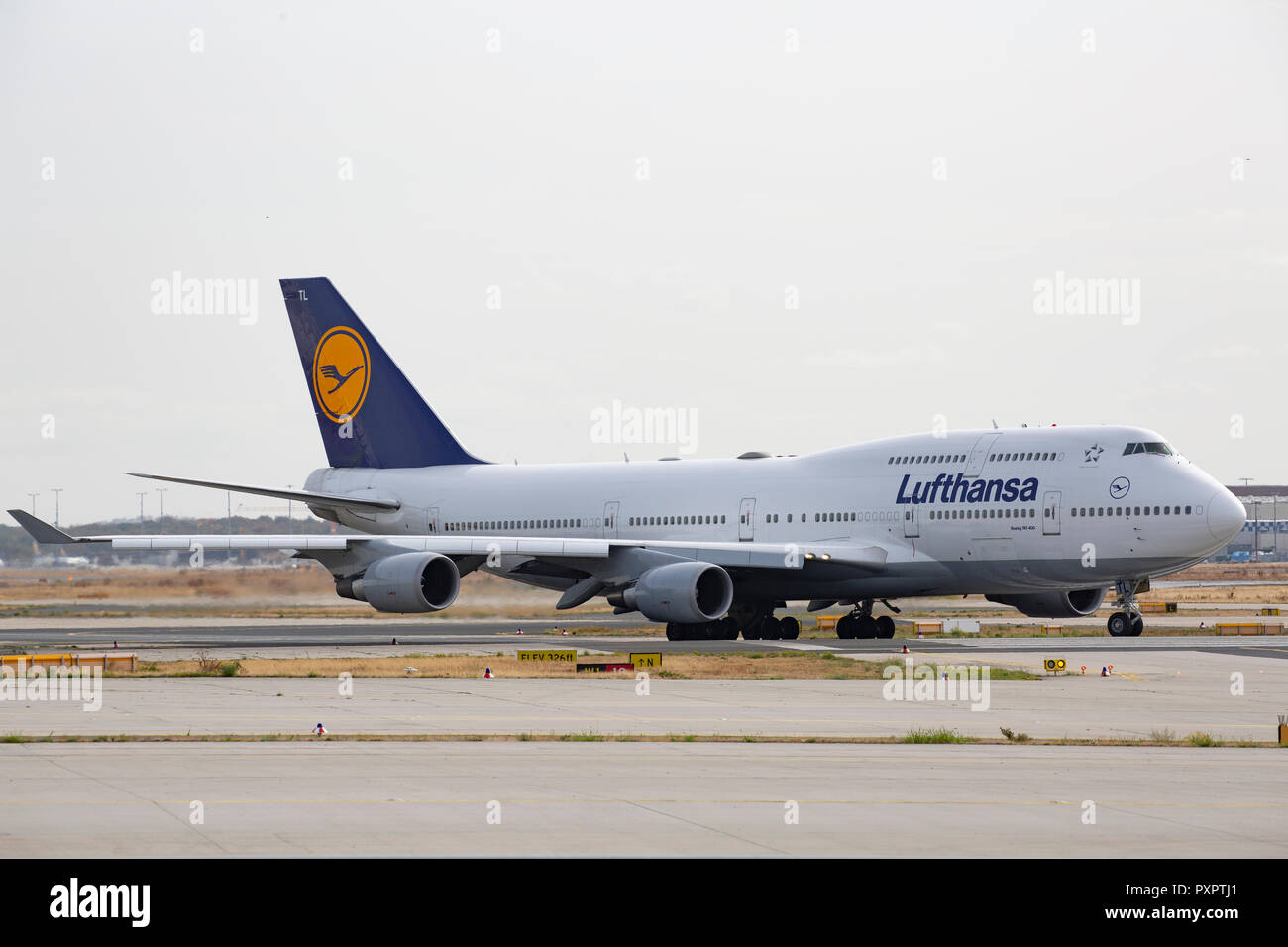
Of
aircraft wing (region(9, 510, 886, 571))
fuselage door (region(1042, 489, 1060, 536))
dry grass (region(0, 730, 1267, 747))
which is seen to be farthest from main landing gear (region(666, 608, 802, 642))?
dry grass (region(0, 730, 1267, 747))

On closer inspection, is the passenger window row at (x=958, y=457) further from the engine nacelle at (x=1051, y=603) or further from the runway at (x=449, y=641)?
the runway at (x=449, y=641)

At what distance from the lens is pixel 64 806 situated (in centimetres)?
1378

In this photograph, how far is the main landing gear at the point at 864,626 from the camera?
148 ft

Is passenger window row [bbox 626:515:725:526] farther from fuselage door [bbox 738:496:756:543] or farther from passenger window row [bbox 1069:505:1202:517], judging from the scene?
passenger window row [bbox 1069:505:1202:517]

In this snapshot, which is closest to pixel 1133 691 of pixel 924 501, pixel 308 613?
pixel 924 501

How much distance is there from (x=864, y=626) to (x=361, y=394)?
65.0 feet

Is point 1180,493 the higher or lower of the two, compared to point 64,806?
higher

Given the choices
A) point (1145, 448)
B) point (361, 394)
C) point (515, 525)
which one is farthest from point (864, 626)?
point (361, 394)

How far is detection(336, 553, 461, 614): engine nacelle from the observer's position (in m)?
42.4

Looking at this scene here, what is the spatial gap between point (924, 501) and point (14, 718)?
26444 mm

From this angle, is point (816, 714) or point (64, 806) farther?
point (816, 714)
